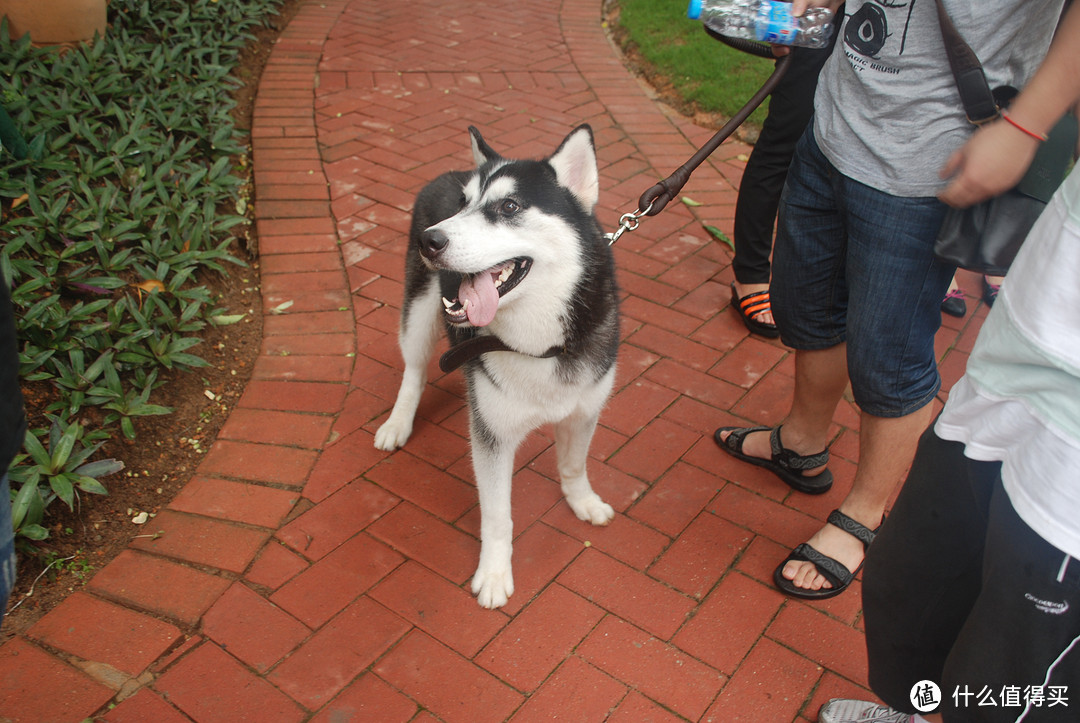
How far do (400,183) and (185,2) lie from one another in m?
2.85

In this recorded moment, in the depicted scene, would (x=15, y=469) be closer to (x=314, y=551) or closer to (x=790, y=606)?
(x=314, y=551)

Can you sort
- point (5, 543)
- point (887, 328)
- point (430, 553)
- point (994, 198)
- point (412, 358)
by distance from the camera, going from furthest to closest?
point (412, 358), point (430, 553), point (887, 328), point (994, 198), point (5, 543)

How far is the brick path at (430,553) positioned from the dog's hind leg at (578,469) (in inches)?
2.3

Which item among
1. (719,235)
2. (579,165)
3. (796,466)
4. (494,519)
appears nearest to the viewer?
(579,165)

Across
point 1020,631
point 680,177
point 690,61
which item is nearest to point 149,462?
point 680,177

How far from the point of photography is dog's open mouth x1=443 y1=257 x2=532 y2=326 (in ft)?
6.46

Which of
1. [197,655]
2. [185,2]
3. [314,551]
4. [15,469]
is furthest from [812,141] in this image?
[185,2]

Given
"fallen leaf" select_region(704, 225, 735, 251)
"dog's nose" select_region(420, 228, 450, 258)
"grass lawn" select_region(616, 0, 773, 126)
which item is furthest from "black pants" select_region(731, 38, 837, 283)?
"grass lawn" select_region(616, 0, 773, 126)

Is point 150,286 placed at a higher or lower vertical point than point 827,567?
higher

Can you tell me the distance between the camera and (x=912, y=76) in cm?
181

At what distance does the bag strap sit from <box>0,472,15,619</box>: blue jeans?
2071 millimetres

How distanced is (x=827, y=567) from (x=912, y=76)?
1496 mm

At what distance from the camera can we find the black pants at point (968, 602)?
3.80 feet

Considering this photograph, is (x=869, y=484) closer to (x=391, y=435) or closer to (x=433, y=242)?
(x=433, y=242)
